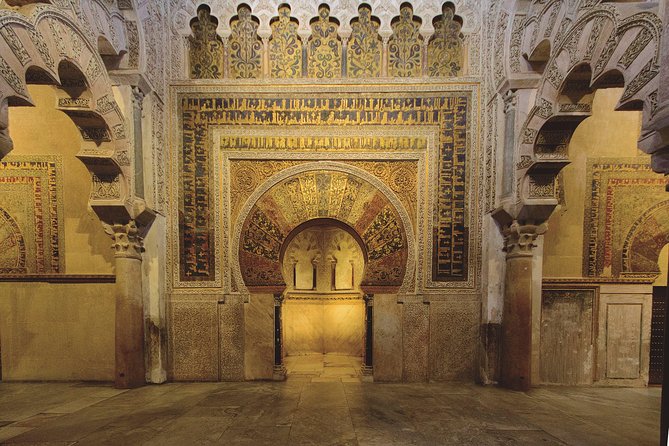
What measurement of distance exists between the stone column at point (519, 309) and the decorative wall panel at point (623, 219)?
1.24 m

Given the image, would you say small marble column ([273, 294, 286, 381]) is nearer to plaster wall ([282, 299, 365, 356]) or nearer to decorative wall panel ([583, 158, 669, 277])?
plaster wall ([282, 299, 365, 356])

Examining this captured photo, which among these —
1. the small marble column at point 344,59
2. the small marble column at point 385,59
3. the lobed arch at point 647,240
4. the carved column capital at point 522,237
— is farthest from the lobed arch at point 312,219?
the lobed arch at point 647,240

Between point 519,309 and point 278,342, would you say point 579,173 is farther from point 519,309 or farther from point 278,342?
point 278,342

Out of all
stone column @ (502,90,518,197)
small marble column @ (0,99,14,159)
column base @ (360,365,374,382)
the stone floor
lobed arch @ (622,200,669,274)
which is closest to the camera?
small marble column @ (0,99,14,159)

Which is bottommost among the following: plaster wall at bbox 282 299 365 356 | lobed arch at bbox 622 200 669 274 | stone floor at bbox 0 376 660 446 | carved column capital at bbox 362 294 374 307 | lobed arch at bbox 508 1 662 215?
plaster wall at bbox 282 299 365 356

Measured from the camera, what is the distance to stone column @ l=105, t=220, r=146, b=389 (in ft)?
13.0

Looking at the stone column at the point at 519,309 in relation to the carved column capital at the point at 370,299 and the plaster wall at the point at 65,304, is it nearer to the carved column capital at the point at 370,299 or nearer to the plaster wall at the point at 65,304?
the carved column capital at the point at 370,299

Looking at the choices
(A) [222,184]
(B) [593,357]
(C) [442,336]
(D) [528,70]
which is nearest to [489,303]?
(C) [442,336]

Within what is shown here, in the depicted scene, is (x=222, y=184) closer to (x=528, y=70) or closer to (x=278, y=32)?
(x=278, y=32)

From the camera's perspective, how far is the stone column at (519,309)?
391 cm

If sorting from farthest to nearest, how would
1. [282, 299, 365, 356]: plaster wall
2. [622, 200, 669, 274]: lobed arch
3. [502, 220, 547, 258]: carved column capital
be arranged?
[282, 299, 365, 356]: plaster wall < [622, 200, 669, 274]: lobed arch < [502, 220, 547, 258]: carved column capital

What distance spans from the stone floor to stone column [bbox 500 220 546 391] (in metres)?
0.24

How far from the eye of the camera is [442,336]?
4.48m

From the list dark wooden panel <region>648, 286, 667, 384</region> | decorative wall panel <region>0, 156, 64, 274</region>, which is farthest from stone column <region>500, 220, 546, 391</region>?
decorative wall panel <region>0, 156, 64, 274</region>
